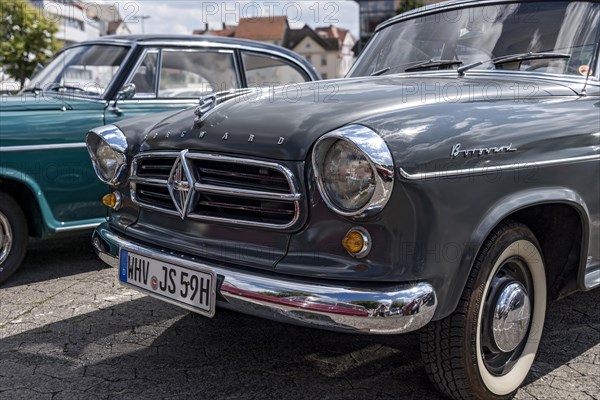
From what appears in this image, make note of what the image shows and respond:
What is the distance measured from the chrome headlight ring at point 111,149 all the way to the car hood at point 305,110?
171 millimetres

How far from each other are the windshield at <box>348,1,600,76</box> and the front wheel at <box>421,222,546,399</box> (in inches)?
42.1

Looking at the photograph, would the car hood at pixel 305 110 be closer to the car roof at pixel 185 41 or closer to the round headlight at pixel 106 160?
the round headlight at pixel 106 160

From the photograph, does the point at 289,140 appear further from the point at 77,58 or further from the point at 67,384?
the point at 77,58

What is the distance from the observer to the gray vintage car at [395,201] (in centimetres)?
227

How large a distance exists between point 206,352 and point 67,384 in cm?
67

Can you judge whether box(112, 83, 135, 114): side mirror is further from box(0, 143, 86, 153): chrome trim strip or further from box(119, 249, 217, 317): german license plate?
box(119, 249, 217, 317): german license plate

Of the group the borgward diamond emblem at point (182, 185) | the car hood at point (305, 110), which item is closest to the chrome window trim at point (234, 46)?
the car hood at point (305, 110)

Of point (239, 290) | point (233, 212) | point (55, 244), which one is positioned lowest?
point (55, 244)

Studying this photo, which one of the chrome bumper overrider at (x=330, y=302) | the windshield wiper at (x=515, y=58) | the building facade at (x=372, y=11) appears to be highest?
the building facade at (x=372, y=11)

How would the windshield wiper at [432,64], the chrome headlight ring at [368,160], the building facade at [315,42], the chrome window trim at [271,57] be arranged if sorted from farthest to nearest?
1. the building facade at [315,42]
2. the chrome window trim at [271,57]
3. the windshield wiper at [432,64]
4. the chrome headlight ring at [368,160]

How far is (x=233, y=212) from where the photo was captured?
263 centimetres

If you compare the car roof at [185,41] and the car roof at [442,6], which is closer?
the car roof at [442,6]

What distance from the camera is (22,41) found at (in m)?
27.8

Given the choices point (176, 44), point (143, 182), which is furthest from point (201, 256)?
point (176, 44)
